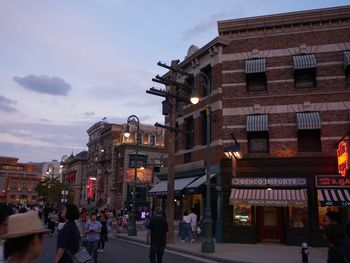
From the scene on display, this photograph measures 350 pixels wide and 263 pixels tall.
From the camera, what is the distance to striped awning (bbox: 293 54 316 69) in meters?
20.8

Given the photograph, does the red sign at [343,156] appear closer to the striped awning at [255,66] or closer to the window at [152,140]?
the striped awning at [255,66]

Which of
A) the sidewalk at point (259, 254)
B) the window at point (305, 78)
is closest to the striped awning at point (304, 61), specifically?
the window at point (305, 78)

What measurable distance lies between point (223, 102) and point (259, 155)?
12.3ft

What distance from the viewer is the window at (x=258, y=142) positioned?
2153cm

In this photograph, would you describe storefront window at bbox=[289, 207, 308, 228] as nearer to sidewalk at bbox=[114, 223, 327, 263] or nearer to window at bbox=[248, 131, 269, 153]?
sidewalk at bbox=[114, 223, 327, 263]

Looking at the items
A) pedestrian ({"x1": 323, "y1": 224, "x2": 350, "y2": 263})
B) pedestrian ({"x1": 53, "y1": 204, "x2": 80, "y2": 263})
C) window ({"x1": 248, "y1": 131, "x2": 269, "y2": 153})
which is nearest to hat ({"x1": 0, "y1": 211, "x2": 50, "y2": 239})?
pedestrian ({"x1": 53, "y1": 204, "x2": 80, "y2": 263})

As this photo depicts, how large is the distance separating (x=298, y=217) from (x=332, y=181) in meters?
2.56

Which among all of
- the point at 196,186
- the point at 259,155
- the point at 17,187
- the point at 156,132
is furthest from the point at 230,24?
the point at 17,187

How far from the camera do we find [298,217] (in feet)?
65.9

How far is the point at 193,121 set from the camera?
25891mm

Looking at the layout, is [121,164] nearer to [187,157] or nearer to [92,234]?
[187,157]

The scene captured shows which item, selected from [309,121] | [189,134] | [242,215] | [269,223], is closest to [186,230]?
[242,215]

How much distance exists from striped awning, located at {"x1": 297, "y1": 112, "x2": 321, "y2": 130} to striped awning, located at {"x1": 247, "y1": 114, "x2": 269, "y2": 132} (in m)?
1.74

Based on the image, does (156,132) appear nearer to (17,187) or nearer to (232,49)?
(232,49)
